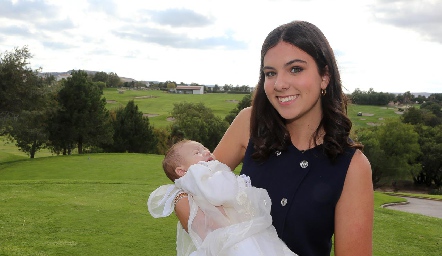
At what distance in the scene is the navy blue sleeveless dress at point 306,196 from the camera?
2.00 m

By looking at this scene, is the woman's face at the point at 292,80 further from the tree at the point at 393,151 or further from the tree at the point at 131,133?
the tree at the point at 393,151

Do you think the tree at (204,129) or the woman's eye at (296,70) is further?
the tree at (204,129)

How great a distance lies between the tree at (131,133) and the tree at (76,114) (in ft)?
12.1

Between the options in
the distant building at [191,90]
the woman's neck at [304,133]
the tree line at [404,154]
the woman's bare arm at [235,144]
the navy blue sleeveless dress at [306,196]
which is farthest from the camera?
the distant building at [191,90]

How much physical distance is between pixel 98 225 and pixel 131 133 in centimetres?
2878

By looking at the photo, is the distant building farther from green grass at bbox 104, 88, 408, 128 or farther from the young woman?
the young woman

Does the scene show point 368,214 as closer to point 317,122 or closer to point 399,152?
point 317,122

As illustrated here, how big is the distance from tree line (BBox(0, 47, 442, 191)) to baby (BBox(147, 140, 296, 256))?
380 inches

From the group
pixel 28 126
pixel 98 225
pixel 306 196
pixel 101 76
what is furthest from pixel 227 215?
pixel 101 76

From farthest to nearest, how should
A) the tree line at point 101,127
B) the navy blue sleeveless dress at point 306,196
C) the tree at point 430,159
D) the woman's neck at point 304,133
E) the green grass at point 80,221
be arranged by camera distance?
the tree at point 430,159 < the tree line at point 101,127 < the green grass at point 80,221 < the woman's neck at point 304,133 < the navy blue sleeveless dress at point 306,196

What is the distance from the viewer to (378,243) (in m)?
6.44

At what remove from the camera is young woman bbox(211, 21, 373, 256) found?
1935 mm

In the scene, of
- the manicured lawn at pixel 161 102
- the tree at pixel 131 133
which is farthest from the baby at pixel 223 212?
the manicured lawn at pixel 161 102

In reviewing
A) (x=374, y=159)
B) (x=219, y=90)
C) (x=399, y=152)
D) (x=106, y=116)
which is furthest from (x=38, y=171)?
(x=219, y=90)
